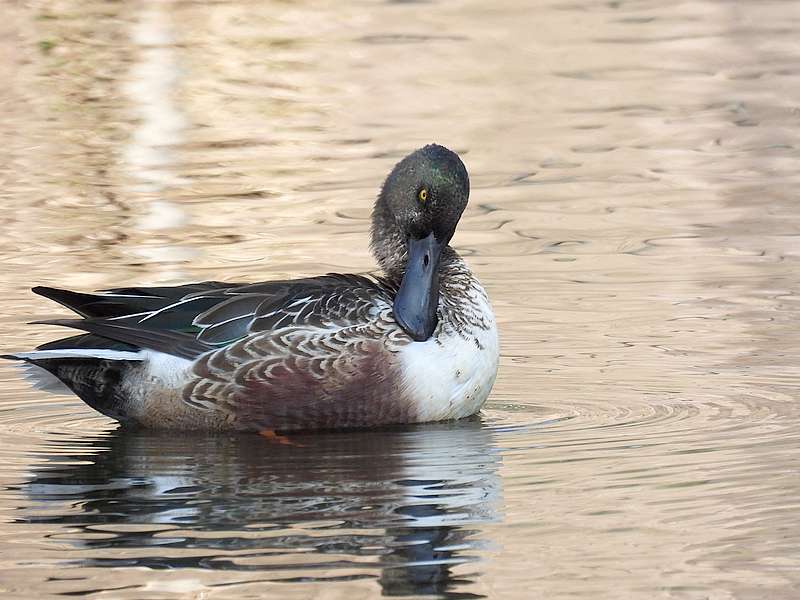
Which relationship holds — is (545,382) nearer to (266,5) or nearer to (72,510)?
(72,510)

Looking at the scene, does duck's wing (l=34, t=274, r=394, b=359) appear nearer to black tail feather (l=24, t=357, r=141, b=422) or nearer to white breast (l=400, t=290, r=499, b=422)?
black tail feather (l=24, t=357, r=141, b=422)

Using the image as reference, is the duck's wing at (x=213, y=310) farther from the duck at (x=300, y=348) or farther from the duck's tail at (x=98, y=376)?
the duck's tail at (x=98, y=376)

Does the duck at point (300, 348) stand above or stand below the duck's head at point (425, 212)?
below

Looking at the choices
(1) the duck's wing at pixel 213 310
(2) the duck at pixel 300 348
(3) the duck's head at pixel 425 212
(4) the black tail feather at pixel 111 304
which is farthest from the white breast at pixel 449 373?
(4) the black tail feather at pixel 111 304

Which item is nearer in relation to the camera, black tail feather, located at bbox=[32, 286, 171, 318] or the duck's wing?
the duck's wing

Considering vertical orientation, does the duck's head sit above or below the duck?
above

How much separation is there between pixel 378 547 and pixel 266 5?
52.1 ft

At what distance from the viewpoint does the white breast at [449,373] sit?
8352 millimetres

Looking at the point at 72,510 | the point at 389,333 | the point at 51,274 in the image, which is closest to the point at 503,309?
the point at 389,333

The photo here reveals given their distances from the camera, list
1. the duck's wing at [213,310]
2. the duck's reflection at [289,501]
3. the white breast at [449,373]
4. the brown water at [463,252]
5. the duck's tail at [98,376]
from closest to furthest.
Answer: the duck's reflection at [289,501], the brown water at [463,252], the white breast at [449,373], the duck's wing at [213,310], the duck's tail at [98,376]

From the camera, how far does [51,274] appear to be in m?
11.5

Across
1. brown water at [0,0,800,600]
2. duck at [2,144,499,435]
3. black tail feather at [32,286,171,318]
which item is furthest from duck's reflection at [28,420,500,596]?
black tail feather at [32,286,171,318]

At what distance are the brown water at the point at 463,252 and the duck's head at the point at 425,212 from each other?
2.03 ft

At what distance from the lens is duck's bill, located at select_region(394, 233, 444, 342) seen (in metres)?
8.38
